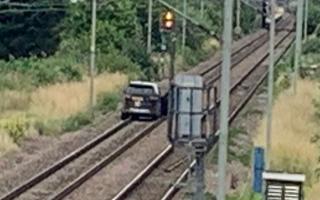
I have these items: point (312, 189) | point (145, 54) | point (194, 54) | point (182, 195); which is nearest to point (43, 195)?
point (182, 195)

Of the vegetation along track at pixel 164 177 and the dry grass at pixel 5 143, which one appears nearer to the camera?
the vegetation along track at pixel 164 177

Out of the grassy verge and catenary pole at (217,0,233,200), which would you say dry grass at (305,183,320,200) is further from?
the grassy verge

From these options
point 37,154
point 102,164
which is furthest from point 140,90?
point 102,164

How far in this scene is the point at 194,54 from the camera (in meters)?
68.5

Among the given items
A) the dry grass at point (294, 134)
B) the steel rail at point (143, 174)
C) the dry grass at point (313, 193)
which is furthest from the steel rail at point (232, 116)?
the dry grass at point (313, 193)

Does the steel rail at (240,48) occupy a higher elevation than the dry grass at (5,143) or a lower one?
higher

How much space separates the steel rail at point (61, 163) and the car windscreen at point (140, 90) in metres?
1.21

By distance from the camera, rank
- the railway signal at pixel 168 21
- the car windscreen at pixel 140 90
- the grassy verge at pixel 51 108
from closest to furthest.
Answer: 1. the grassy verge at pixel 51 108
2. the railway signal at pixel 168 21
3. the car windscreen at pixel 140 90

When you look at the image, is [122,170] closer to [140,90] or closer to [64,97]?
[140,90]

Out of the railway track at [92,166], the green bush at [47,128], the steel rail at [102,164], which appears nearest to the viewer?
the steel rail at [102,164]

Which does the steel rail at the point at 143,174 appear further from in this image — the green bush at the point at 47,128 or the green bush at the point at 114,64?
the green bush at the point at 114,64

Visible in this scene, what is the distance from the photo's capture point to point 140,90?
41344 millimetres

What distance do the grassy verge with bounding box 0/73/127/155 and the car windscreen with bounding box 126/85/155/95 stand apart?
168cm

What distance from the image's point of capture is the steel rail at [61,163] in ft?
88.3
